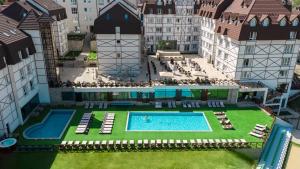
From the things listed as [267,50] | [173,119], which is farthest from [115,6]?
[267,50]

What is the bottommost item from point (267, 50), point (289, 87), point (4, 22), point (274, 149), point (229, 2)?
point (274, 149)

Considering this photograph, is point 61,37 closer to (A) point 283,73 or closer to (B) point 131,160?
(B) point 131,160

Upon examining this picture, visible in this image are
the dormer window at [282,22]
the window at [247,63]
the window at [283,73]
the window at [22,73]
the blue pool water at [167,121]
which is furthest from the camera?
the window at [283,73]

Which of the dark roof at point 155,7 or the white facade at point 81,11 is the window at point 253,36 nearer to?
the dark roof at point 155,7

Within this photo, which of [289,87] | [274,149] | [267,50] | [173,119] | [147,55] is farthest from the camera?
[147,55]

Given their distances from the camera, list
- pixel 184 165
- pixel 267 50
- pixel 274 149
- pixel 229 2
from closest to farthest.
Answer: pixel 184 165
pixel 274 149
pixel 267 50
pixel 229 2

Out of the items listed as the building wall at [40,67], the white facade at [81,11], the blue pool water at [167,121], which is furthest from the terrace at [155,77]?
the white facade at [81,11]

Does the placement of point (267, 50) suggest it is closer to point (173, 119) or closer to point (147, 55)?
point (173, 119)

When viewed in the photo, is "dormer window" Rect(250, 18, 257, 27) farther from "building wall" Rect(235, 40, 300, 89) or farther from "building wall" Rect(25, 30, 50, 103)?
"building wall" Rect(25, 30, 50, 103)
